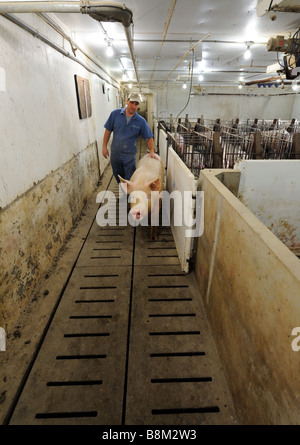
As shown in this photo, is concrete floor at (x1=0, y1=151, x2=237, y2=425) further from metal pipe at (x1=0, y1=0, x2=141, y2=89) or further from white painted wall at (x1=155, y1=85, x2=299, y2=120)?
white painted wall at (x1=155, y1=85, x2=299, y2=120)

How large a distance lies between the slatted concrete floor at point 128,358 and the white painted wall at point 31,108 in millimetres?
1374

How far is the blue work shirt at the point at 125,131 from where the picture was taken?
15.1ft

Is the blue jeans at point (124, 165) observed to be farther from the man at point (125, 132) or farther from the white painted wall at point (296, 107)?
the white painted wall at point (296, 107)

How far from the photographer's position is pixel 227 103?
56.1 ft

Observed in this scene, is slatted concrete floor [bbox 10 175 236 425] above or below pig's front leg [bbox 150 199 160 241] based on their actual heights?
below

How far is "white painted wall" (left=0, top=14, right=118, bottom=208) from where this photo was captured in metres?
2.25

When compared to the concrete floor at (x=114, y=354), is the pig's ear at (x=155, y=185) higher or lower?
higher

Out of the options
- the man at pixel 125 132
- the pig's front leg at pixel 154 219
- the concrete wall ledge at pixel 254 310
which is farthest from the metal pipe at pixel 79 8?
the man at pixel 125 132

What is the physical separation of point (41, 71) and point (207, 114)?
1655cm

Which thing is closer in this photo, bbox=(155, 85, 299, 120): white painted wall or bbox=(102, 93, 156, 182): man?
bbox=(102, 93, 156, 182): man

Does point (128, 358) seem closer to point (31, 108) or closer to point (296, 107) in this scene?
point (31, 108)

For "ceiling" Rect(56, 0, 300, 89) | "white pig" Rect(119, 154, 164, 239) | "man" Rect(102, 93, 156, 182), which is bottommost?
"white pig" Rect(119, 154, 164, 239)

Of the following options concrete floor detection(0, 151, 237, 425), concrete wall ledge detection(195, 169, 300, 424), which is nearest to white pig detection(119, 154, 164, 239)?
concrete floor detection(0, 151, 237, 425)

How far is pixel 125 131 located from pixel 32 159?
232 cm
